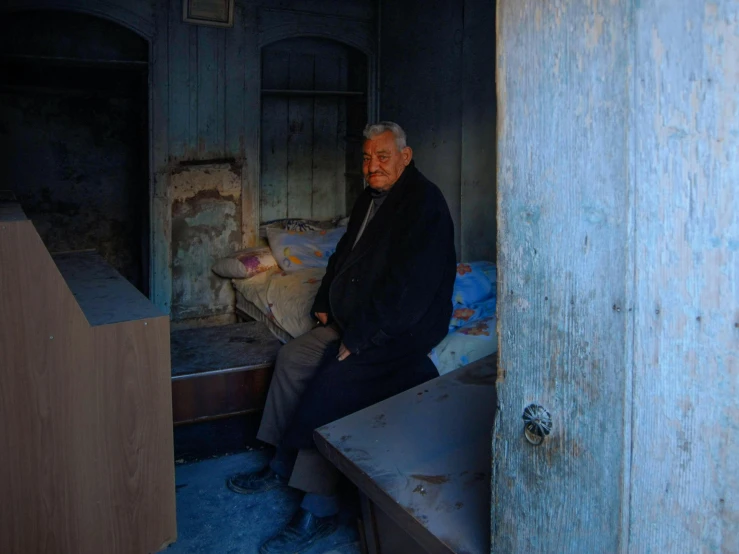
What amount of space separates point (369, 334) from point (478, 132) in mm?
1939

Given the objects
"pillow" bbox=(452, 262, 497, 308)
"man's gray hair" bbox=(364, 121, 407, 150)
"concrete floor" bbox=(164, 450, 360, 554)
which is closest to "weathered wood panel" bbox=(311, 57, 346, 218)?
"pillow" bbox=(452, 262, 497, 308)

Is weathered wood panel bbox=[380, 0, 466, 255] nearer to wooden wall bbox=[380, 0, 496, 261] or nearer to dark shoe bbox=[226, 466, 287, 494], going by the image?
wooden wall bbox=[380, 0, 496, 261]

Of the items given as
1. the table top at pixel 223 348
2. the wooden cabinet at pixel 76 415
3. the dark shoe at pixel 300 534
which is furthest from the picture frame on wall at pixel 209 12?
the dark shoe at pixel 300 534

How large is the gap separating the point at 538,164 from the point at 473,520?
766mm

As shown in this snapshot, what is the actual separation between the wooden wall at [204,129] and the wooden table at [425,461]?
8.94 feet

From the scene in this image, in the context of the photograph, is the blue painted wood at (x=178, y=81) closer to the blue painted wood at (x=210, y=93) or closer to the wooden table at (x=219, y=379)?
the blue painted wood at (x=210, y=93)

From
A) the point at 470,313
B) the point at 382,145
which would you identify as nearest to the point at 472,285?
the point at 470,313

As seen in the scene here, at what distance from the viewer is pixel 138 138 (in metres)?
4.92

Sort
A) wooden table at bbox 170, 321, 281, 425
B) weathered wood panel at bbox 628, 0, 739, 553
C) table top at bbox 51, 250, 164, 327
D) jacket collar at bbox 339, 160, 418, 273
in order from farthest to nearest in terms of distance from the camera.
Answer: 1. wooden table at bbox 170, 321, 281, 425
2. jacket collar at bbox 339, 160, 418, 273
3. table top at bbox 51, 250, 164, 327
4. weathered wood panel at bbox 628, 0, 739, 553

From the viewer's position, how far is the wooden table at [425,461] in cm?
151

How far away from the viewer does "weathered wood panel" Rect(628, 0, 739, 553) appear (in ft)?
3.02

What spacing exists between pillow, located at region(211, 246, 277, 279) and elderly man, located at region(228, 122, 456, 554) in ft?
4.95

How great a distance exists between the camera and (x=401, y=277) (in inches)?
109

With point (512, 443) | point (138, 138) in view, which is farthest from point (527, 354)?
point (138, 138)
